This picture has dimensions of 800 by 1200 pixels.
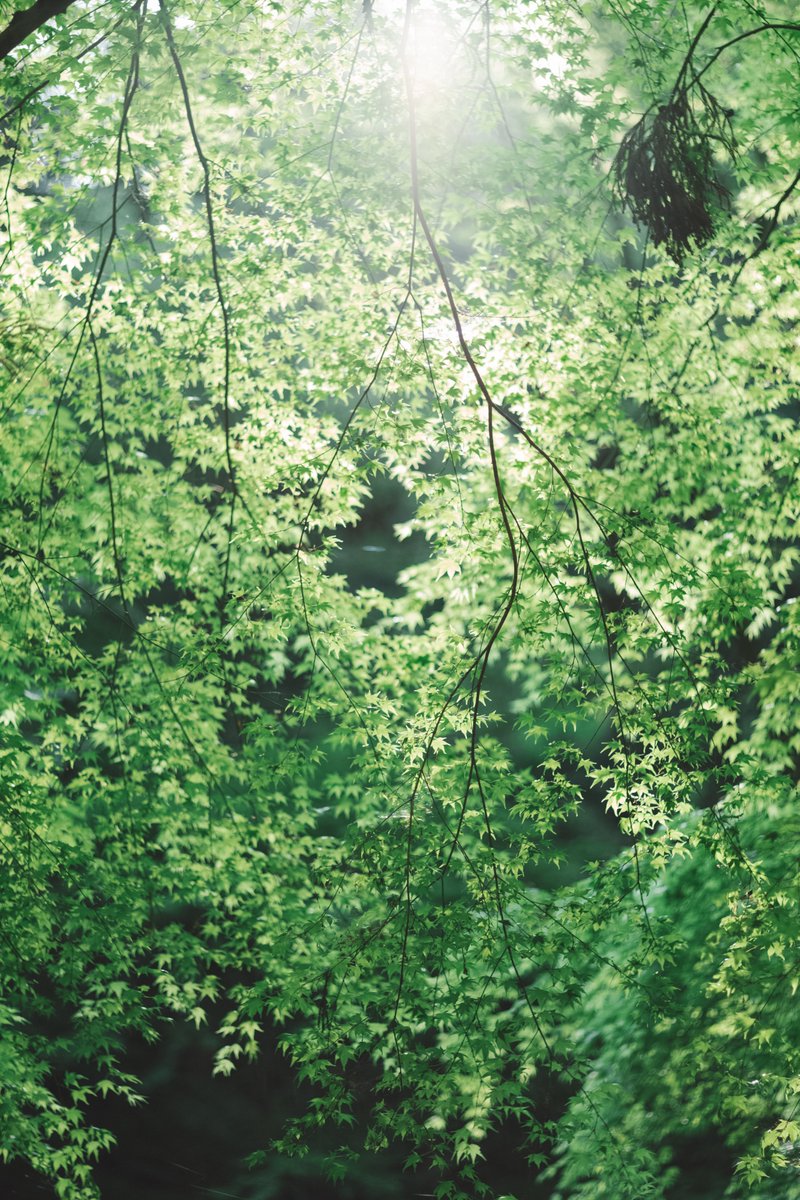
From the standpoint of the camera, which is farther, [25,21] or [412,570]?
[412,570]

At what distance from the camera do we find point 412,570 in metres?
5.34

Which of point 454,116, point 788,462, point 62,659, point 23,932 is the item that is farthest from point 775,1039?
point 454,116

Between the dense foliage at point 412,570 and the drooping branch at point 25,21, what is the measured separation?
1076mm

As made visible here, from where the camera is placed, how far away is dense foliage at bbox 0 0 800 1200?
159 inches

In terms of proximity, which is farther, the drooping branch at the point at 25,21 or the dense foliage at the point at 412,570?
the dense foliage at the point at 412,570

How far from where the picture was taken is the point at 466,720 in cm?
365

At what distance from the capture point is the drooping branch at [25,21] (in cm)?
253

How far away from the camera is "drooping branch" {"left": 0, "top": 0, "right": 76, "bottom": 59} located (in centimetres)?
253

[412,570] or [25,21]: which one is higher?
[412,570]

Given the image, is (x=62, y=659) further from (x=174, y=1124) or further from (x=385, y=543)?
(x=385, y=543)

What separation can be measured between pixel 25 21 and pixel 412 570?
3.33m

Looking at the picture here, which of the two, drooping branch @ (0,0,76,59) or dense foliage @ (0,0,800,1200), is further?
dense foliage @ (0,0,800,1200)

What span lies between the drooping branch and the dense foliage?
108 cm

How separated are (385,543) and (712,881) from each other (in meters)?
5.99
